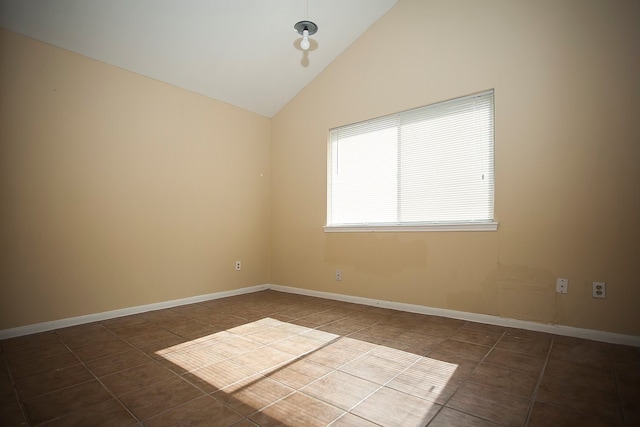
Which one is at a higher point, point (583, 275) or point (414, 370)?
point (583, 275)

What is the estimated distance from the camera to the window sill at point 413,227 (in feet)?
9.43

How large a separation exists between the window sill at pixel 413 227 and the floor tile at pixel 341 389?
1781mm

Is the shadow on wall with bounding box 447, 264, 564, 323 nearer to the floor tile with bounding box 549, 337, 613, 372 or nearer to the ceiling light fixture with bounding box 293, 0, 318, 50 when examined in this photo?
the floor tile with bounding box 549, 337, 613, 372

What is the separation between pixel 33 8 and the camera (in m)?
2.53

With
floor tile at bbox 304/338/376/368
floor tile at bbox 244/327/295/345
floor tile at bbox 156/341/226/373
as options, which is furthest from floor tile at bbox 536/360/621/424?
floor tile at bbox 156/341/226/373

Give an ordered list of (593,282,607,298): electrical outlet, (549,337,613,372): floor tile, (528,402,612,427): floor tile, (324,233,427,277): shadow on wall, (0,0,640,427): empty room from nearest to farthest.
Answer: (528,402,612,427): floor tile
(0,0,640,427): empty room
(549,337,613,372): floor tile
(593,282,607,298): electrical outlet
(324,233,427,277): shadow on wall

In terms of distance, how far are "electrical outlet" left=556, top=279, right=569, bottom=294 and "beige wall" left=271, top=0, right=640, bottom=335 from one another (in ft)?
0.15

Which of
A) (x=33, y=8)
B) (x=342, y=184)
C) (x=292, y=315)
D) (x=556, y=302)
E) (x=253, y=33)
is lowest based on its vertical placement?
(x=292, y=315)

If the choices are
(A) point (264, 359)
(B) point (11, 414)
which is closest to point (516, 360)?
(A) point (264, 359)

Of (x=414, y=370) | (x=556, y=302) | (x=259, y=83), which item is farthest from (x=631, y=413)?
(x=259, y=83)

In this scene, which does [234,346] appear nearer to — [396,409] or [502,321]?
[396,409]

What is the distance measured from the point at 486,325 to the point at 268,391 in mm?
2027

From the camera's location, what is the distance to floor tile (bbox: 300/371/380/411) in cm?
158

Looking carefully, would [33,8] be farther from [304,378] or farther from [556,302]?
[556,302]
